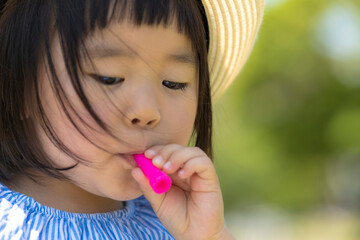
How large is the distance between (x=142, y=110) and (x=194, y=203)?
0.91 feet

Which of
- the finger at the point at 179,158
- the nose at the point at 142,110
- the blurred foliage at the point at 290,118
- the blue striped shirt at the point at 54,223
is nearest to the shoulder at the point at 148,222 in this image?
the blue striped shirt at the point at 54,223

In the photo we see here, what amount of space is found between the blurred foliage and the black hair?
257 inches

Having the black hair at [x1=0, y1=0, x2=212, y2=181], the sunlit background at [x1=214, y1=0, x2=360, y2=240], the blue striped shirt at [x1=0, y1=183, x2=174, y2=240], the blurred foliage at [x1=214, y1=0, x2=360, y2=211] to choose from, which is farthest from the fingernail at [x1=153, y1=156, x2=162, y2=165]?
the blurred foliage at [x1=214, y1=0, x2=360, y2=211]

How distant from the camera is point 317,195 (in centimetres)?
787

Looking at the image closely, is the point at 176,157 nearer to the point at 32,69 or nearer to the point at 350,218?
the point at 32,69

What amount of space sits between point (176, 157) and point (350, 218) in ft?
23.6

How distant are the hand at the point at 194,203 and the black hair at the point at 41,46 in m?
0.20

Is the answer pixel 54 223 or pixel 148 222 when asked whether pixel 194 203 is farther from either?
pixel 54 223

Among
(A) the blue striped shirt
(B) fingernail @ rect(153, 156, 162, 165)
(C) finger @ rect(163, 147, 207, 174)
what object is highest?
(B) fingernail @ rect(153, 156, 162, 165)

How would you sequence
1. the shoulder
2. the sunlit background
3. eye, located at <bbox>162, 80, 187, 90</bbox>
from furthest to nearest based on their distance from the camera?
the sunlit background, the shoulder, eye, located at <bbox>162, 80, 187, 90</bbox>

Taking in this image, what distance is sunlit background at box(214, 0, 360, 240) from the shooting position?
7.64 metres

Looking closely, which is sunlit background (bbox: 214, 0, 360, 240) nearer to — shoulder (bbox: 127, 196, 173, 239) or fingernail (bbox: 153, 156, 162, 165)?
shoulder (bbox: 127, 196, 173, 239)

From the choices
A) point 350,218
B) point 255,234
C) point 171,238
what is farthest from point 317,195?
point 171,238

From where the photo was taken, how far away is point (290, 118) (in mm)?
7828
